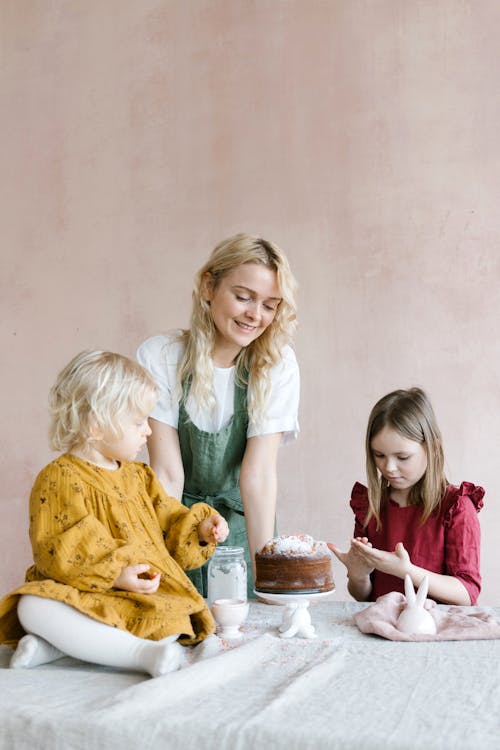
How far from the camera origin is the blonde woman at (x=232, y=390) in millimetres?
2205

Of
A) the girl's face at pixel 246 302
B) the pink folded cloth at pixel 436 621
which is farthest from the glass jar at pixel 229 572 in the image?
the girl's face at pixel 246 302

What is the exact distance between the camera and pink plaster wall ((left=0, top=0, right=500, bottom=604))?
3.18 m

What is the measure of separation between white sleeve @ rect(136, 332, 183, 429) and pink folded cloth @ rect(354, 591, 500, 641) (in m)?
0.78

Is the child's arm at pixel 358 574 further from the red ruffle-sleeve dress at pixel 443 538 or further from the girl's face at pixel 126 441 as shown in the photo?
the girl's face at pixel 126 441

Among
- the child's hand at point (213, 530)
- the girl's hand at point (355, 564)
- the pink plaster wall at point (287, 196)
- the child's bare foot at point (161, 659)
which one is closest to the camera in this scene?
the child's bare foot at point (161, 659)

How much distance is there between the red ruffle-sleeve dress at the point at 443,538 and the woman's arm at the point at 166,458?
57 cm

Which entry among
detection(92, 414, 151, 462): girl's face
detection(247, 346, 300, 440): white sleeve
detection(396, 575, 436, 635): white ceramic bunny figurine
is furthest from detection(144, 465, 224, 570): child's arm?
detection(247, 346, 300, 440): white sleeve

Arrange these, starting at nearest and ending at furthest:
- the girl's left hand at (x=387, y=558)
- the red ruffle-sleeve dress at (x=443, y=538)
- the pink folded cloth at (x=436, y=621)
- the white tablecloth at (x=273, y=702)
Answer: the white tablecloth at (x=273, y=702), the pink folded cloth at (x=436, y=621), the girl's left hand at (x=387, y=558), the red ruffle-sleeve dress at (x=443, y=538)

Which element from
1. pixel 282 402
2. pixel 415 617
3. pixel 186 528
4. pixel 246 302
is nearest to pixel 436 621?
pixel 415 617

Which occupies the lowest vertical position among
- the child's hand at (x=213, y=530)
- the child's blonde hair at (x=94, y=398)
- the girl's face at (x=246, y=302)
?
the child's hand at (x=213, y=530)

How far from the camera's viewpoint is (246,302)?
2.20m

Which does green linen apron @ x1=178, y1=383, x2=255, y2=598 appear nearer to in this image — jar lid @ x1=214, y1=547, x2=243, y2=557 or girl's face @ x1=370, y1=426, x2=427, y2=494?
girl's face @ x1=370, y1=426, x2=427, y2=494

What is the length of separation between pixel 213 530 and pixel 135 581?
0.28 meters

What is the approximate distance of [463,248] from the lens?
10.4 feet
